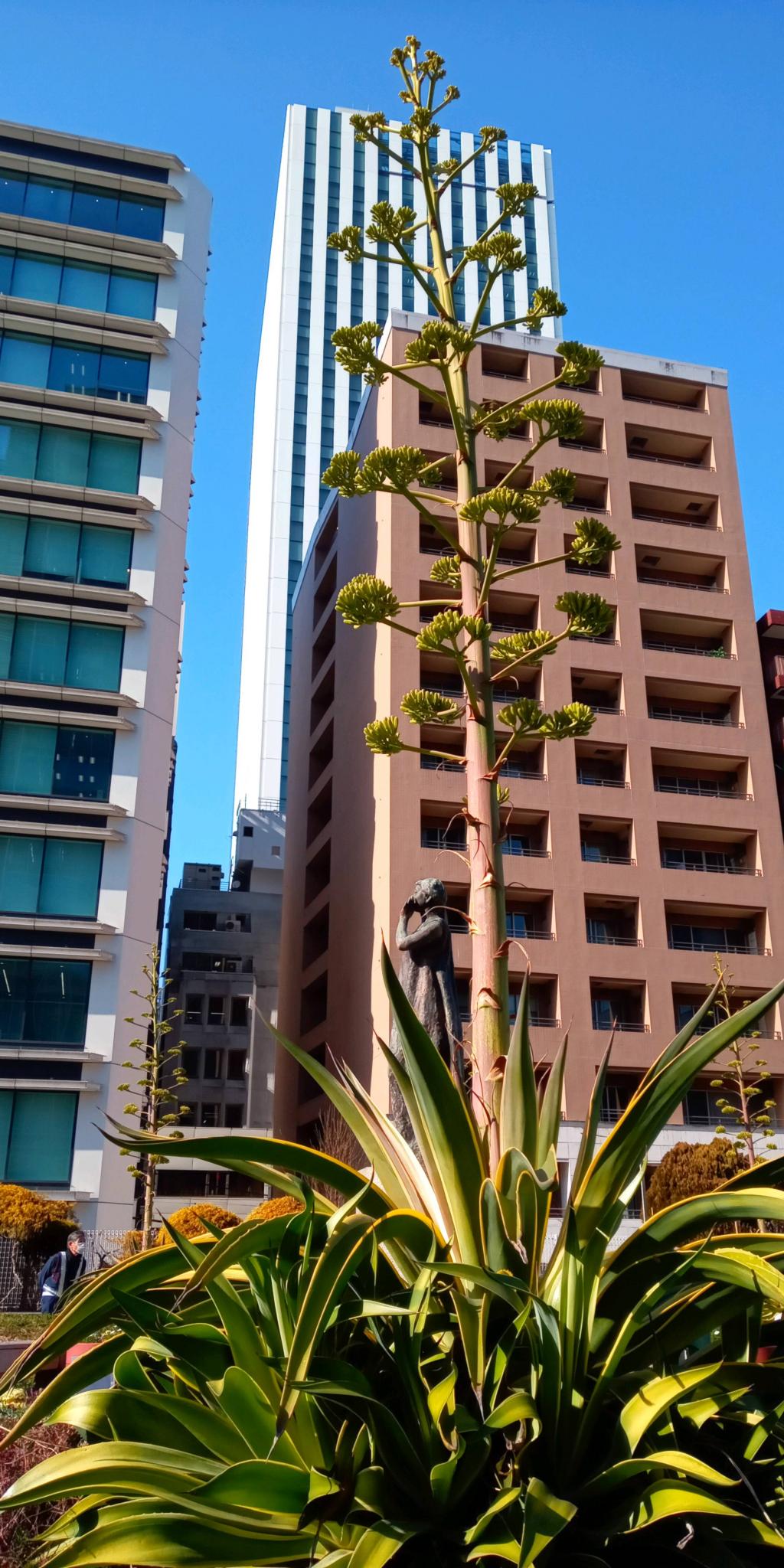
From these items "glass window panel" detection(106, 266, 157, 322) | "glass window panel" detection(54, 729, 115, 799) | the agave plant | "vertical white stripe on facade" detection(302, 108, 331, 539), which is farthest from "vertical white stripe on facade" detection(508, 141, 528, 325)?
the agave plant

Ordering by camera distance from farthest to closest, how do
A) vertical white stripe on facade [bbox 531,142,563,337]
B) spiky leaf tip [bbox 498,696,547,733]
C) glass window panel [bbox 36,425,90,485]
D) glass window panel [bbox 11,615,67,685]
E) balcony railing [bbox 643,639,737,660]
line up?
1. vertical white stripe on facade [bbox 531,142,563,337]
2. balcony railing [bbox 643,639,737,660]
3. glass window panel [bbox 36,425,90,485]
4. glass window panel [bbox 11,615,67,685]
5. spiky leaf tip [bbox 498,696,547,733]

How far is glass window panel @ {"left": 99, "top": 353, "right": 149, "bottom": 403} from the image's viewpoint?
36312 millimetres

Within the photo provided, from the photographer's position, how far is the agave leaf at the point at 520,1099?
3.69 metres

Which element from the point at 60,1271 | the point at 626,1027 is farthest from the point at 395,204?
the point at 60,1271

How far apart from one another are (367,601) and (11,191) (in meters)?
37.3

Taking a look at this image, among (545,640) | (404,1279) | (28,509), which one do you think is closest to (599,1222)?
(404,1279)

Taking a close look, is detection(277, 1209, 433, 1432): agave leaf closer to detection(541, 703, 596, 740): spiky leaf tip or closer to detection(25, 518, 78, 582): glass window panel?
detection(541, 703, 596, 740): spiky leaf tip

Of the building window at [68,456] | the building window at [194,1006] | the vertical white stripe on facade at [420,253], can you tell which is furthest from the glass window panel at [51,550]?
the vertical white stripe on facade at [420,253]

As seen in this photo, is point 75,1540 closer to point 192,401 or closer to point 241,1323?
point 241,1323

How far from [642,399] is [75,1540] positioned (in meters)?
45.6

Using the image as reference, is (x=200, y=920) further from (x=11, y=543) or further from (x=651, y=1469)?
(x=651, y=1469)

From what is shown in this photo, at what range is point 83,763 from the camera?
107ft

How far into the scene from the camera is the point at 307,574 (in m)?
54.1

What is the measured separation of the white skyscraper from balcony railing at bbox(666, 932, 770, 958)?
4070cm
